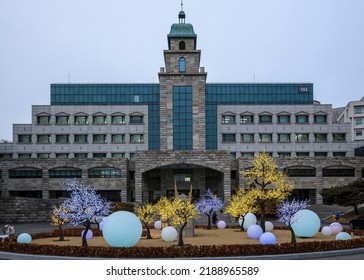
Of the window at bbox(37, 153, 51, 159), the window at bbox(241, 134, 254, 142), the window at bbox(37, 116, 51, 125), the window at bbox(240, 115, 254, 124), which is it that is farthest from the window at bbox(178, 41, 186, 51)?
the window at bbox(37, 153, 51, 159)

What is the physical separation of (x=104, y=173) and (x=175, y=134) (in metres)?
14.8

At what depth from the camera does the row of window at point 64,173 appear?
84750mm

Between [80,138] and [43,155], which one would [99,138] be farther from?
[43,155]

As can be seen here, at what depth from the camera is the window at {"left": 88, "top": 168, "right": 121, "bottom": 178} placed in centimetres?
8456

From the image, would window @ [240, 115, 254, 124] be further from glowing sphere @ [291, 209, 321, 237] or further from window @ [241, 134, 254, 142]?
glowing sphere @ [291, 209, 321, 237]

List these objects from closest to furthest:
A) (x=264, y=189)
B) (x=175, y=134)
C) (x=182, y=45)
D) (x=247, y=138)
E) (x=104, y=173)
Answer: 1. (x=264, y=189)
2. (x=104, y=173)
3. (x=175, y=134)
4. (x=182, y=45)
5. (x=247, y=138)

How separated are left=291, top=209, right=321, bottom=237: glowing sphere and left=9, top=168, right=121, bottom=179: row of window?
53983 mm

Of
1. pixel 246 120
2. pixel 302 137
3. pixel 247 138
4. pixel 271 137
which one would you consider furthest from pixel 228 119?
pixel 302 137

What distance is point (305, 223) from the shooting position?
109 ft

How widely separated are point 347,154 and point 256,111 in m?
19.0

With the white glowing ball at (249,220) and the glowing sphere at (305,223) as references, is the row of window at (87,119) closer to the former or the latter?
the white glowing ball at (249,220)

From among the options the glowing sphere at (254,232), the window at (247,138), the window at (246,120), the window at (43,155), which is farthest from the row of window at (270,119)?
the glowing sphere at (254,232)

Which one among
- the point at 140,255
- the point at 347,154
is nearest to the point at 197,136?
the point at 347,154
